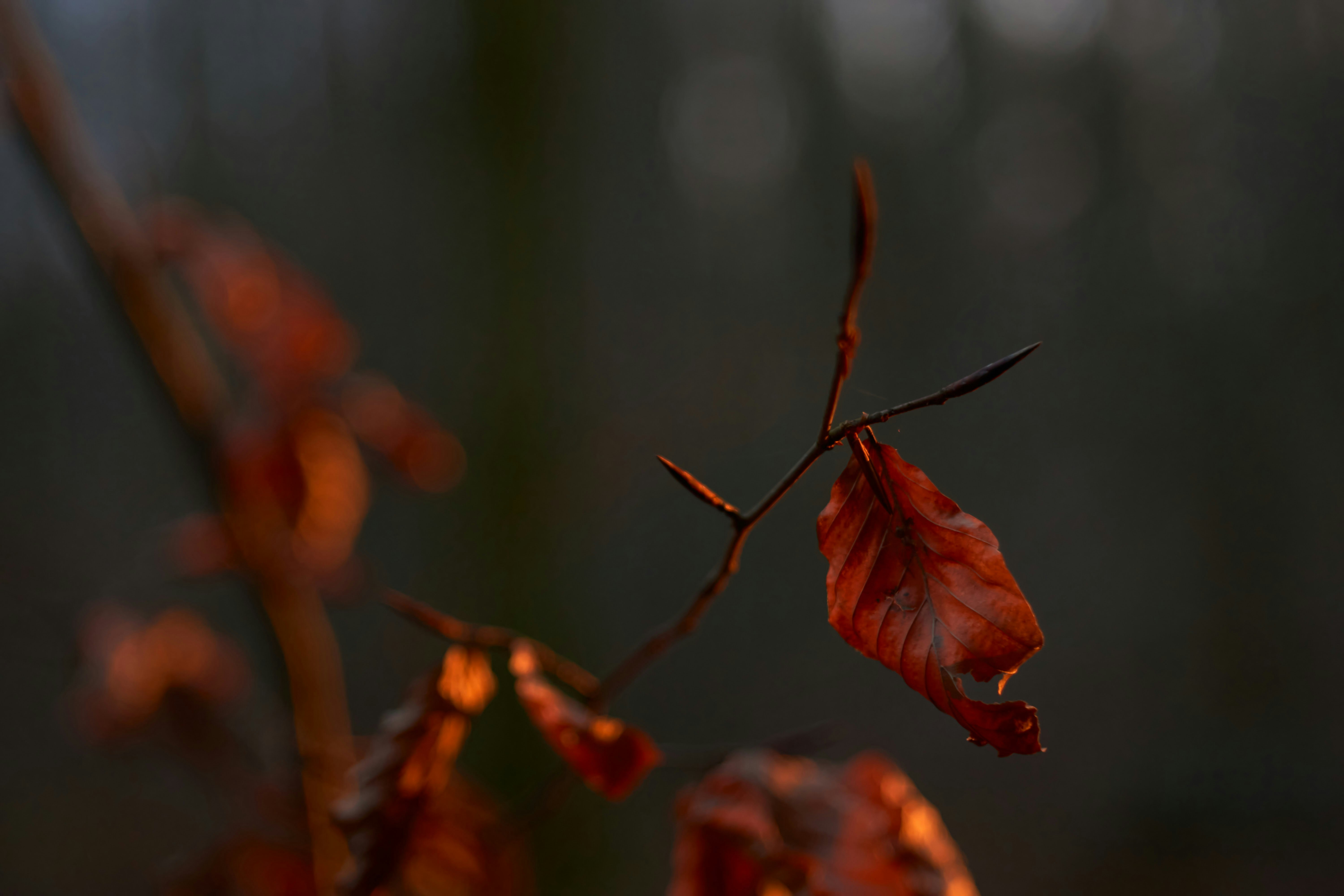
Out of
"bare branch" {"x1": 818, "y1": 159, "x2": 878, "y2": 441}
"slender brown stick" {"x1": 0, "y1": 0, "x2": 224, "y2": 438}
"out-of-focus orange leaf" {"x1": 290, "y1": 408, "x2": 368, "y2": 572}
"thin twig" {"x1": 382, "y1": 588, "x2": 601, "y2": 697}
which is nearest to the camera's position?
"bare branch" {"x1": 818, "y1": 159, "x2": 878, "y2": 441}

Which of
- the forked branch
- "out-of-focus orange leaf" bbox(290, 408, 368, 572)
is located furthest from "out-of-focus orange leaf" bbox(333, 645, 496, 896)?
"out-of-focus orange leaf" bbox(290, 408, 368, 572)

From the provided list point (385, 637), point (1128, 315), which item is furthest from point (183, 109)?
point (1128, 315)

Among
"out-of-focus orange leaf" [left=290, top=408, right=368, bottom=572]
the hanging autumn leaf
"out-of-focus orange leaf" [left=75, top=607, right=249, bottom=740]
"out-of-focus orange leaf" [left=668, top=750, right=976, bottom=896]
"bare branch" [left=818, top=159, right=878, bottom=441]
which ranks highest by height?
"bare branch" [left=818, top=159, right=878, bottom=441]

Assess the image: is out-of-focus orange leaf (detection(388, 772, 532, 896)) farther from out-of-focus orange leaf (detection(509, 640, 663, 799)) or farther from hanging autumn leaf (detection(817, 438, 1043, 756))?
hanging autumn leaf (detection(817, 438, 1043, 756))

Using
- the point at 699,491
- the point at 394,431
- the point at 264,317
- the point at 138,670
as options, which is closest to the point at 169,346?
the point at 264,317

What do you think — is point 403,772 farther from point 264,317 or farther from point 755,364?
point 755,364

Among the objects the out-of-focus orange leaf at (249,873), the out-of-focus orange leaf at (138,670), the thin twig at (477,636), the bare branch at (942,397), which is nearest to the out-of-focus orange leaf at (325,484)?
the out-of-focus orange leaf at (138,670)
